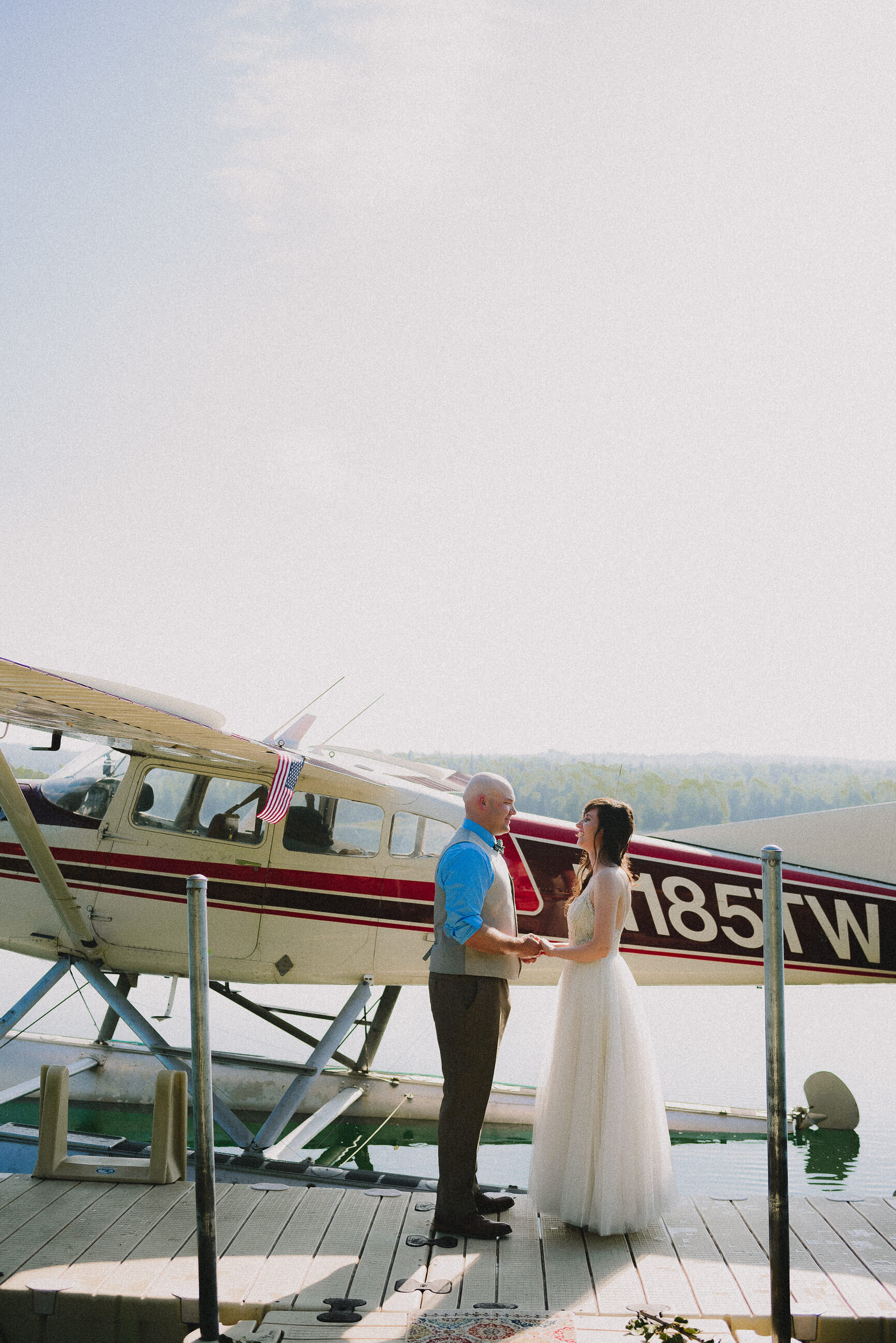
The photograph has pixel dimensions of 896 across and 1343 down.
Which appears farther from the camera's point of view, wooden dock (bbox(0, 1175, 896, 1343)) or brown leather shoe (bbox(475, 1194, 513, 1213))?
brown leather shoe (bbox(475, 1194, 513, 1213))

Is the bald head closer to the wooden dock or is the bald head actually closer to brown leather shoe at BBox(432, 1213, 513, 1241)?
brown leather shoe at BBox(432, 1213, 513, 1241)

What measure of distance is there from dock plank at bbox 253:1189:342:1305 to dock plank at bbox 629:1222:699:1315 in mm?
1105

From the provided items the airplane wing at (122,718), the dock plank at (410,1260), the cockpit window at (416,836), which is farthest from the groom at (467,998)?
the cockpit window at (416,836)

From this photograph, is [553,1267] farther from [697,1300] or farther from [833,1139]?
[833,1139]

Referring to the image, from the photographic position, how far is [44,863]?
6320mm

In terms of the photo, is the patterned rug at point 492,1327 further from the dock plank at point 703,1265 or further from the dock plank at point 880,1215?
the dock plank at point 880,1215

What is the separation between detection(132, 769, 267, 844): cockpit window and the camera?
673 centimetres

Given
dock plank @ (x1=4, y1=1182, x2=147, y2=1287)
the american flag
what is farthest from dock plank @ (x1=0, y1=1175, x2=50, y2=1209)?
the american flag

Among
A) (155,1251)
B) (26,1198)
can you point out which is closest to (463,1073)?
(155,1251)

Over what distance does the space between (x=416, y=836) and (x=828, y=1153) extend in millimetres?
3370

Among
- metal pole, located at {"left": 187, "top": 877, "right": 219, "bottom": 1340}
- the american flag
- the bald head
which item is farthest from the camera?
the american flag

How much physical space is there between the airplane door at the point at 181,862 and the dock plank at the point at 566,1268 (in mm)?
3115

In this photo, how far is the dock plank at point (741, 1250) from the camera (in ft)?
11.1

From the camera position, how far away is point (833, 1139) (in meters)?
7.23
